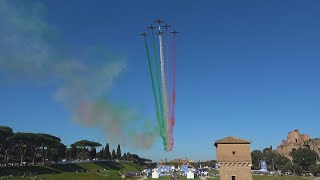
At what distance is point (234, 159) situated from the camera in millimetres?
59531

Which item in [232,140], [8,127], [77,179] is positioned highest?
[8,127]

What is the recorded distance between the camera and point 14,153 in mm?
115812

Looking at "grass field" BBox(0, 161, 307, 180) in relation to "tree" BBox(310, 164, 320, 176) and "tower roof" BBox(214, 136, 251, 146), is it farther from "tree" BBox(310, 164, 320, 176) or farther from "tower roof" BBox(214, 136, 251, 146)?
"tower roof" BBox(214, 136, 251, 146)

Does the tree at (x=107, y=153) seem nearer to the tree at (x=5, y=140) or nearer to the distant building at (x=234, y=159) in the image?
the tree at (x=5, y=140)

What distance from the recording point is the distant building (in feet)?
195

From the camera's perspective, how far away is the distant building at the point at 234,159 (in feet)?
195

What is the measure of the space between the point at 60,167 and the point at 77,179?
34882mm

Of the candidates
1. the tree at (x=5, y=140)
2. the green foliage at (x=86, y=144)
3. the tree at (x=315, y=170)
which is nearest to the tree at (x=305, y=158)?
the tree at (x=315, y=170)

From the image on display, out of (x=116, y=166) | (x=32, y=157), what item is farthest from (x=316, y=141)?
(x=32, y=157)

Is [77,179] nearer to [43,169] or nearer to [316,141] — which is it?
[43,169]

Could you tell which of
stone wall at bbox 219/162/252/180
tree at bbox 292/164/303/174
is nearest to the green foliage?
tree at bbox 292/164/303/174

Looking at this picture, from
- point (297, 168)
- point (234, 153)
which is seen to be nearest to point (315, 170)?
point (297, 168)

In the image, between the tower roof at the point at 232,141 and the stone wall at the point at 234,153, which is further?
the tower roof at the point at 232,141

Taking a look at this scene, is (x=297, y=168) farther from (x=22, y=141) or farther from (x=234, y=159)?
(x=22, y=141)
